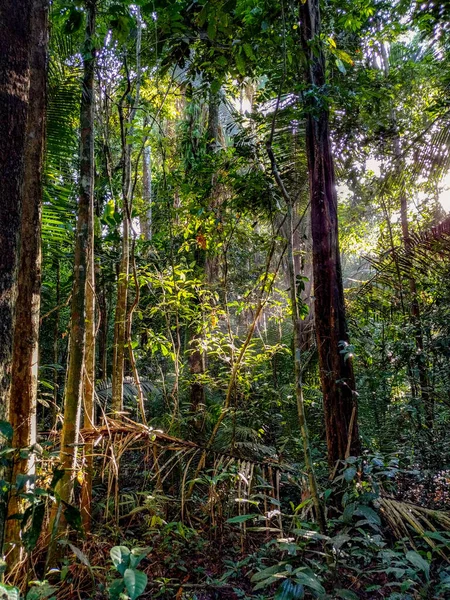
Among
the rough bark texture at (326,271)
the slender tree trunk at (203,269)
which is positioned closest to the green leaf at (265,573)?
the rough bark texture at (326,271)

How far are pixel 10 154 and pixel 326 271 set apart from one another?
2.60 m

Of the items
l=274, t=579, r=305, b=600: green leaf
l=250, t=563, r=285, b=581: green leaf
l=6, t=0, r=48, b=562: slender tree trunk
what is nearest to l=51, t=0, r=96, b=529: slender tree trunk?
l=6, t=0, r=48, b=562: slender tree trunk

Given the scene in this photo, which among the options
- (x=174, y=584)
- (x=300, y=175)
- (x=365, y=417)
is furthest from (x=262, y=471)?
(x=300, y=175)

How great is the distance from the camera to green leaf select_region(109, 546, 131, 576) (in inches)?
60.6

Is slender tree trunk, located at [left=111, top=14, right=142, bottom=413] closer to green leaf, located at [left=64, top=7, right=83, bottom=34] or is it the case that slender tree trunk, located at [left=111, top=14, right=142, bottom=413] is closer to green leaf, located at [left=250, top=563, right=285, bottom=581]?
green leaf, located at [left=64, top=7, right=83, bottom=34]

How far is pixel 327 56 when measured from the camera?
13.6ft

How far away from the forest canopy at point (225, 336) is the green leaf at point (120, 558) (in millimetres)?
11

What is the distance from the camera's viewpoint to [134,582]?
4.80ft

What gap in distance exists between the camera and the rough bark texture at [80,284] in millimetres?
2586

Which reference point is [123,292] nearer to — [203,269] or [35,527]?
[203,269]

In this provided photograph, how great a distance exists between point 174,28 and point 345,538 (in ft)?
12.1

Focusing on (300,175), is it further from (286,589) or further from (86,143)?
(286,589)

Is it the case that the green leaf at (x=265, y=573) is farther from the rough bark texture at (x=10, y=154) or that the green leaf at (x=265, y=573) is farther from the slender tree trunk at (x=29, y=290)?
the slender tree trunk at (x=29, y=290)

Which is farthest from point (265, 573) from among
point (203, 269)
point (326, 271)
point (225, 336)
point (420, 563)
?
point (203, 269)
